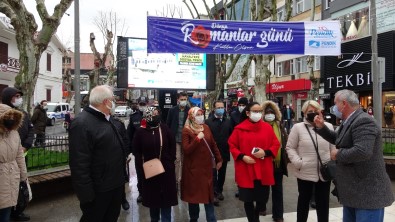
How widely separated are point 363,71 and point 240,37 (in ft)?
56.2

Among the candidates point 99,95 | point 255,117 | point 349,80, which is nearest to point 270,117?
point 255,117

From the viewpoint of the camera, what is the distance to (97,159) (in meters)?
3.69

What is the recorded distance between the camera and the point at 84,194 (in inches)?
139

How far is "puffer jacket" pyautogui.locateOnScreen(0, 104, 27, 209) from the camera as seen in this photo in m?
3.94

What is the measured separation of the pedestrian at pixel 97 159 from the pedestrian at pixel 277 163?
261cm

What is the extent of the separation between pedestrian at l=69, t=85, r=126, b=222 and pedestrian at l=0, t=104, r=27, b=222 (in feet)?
2.73

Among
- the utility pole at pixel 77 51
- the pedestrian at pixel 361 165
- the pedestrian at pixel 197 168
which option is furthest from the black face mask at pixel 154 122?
the utility pole at pixel 77 51

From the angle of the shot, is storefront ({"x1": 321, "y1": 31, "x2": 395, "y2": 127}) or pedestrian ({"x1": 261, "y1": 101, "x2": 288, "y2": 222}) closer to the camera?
pedestrian ({"x1": 261, "y1": 101, "x2": 288, "y2": 222})

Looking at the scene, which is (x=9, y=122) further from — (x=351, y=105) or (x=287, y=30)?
(x=287, y=30)

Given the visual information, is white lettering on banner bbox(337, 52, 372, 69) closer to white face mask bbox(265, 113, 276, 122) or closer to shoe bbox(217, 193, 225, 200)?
shoe bbox(217, 193, 225, 200)

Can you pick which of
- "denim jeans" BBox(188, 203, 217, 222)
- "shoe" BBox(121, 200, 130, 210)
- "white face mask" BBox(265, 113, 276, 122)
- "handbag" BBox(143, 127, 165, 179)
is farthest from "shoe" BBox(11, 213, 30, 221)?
"white face mask" BBox(265, 113, 276, 122)

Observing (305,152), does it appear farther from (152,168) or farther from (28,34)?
(28,34)

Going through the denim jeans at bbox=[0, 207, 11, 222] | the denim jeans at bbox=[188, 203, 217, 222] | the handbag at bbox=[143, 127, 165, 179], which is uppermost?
the handbag at bbox=[143, 127, 165, 179]

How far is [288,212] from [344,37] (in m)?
22.5
